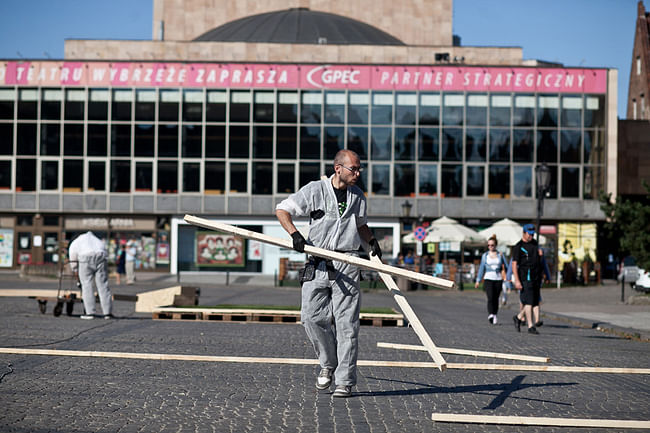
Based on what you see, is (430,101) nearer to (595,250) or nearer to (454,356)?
(595,250)

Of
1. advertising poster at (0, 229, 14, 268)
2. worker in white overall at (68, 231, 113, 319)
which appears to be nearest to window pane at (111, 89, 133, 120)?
advertising poster at (0, 229, 14, 268)

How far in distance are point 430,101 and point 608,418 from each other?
46.3m

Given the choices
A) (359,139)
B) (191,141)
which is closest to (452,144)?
(359,139)

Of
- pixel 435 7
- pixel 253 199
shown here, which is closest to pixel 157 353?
pixel 253 199

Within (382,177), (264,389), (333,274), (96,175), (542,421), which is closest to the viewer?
(542,421)

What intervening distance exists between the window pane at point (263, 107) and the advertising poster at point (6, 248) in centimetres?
1536

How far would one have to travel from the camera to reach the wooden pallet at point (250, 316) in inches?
630

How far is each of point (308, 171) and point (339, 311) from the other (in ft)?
146

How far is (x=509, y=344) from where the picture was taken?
1341 cm

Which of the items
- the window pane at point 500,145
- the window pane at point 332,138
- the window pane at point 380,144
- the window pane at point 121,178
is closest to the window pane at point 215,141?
the window pane at point 121,178

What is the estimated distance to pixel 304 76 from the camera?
5206 centimetres

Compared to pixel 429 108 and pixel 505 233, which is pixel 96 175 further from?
pixel 505 233

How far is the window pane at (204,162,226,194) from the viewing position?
52.1m

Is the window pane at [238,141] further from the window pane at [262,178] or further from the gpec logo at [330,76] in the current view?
the gpec logo at [330,76]
